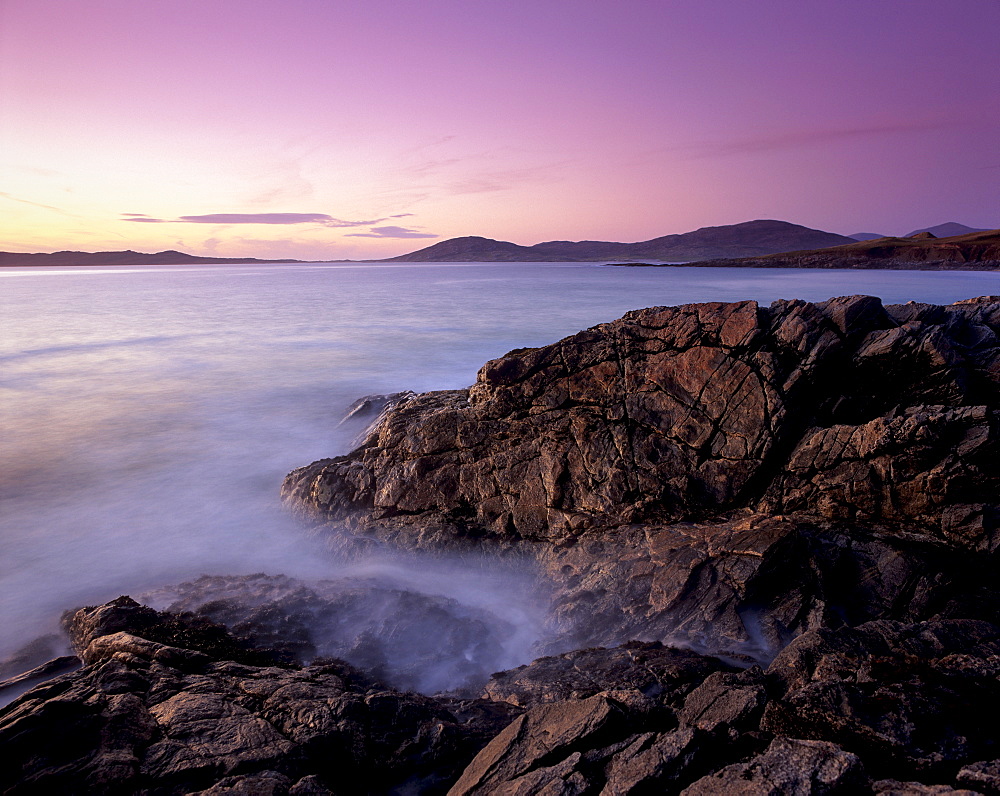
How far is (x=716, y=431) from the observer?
34.7 feet

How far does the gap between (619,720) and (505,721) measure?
1.77m

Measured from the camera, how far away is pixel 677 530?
9953mm

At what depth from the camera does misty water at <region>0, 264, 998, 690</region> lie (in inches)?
442

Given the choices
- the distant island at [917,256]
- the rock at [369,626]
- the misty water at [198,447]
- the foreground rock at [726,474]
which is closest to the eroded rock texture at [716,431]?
the foreground rock at [726,474]

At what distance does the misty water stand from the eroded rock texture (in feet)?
5.46

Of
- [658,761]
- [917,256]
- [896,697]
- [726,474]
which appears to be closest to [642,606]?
[726,474]

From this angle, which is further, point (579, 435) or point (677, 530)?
point (579, 435)

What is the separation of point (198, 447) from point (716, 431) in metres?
17.2

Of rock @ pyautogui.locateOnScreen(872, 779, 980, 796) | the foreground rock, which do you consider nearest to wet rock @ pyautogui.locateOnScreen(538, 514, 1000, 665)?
the foreground rock

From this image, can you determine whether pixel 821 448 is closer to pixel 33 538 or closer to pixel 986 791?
pixel 986 791

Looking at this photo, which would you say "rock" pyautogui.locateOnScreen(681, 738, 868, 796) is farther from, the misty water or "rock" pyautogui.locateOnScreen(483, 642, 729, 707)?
the misty water

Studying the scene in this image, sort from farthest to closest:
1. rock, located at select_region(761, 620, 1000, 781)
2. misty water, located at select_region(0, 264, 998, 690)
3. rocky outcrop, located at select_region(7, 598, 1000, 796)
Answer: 1. misty water, located at select_region(0, 264, 998, 690)
2. rock, located at select_region(761, 620, 1000, 781)
3. rocky outcrop, located at select_region(7, 598, 1000, 796)

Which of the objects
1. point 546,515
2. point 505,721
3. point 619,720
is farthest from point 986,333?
point 505,721

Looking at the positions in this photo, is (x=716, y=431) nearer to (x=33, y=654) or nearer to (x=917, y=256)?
(x=33, y=654)
